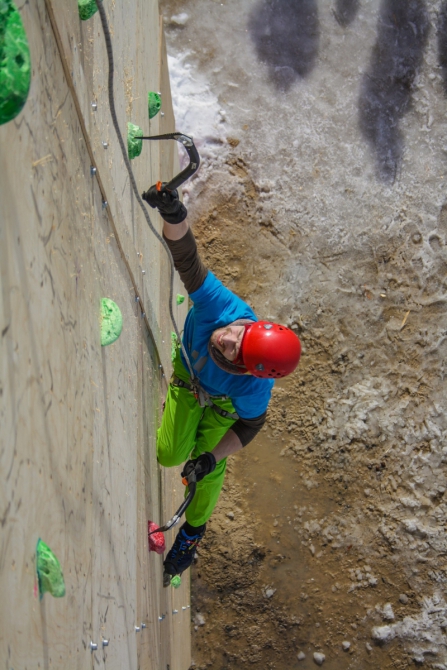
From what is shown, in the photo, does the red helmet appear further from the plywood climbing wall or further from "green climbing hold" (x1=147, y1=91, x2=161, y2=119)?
"green climbing hold" (x1=147, y1=91, x2=161, y2=119)

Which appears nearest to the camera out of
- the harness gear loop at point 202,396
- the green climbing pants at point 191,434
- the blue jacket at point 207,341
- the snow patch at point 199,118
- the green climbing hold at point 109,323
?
the green climbing hold at point 109,323

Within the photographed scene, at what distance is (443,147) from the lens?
17.2ft

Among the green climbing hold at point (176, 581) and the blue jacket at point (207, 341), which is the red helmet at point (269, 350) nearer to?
the blue jacket at point (207, 341)

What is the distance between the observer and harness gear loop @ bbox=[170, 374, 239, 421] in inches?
123

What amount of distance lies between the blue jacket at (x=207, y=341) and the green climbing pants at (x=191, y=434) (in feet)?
0.66

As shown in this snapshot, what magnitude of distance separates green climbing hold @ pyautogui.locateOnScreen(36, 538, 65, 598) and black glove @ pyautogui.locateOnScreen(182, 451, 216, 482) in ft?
6.14

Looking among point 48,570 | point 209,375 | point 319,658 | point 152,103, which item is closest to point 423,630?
point 319,658

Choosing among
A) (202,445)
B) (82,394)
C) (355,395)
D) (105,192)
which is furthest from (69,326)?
(355,395)

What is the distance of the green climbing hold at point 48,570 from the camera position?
131 centimetres

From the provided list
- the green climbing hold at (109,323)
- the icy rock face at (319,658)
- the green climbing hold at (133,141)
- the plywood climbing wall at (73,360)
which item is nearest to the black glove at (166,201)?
the plywood climbing wall at (73,360)

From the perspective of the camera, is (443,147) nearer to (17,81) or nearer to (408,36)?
(408,36)

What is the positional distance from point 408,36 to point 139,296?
4.45 meters

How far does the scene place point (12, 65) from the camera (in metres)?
0.98

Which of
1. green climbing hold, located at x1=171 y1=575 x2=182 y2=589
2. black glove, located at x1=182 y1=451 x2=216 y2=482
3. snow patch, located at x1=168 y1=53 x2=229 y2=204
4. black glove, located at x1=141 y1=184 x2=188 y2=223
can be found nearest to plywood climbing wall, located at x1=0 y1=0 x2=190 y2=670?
black glove, located at x1=141 y1=184 x2=188 y2=223
